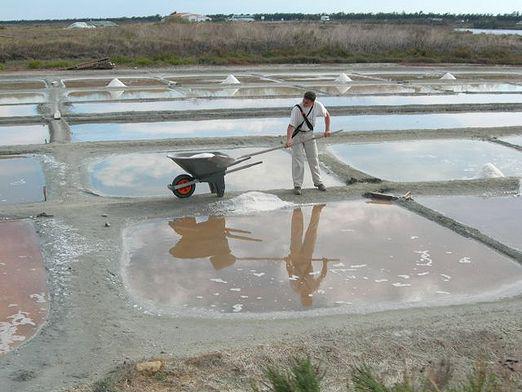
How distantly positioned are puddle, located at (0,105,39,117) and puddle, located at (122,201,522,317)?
764cm

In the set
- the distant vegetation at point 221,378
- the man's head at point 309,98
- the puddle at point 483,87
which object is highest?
the man's head at point 309,98

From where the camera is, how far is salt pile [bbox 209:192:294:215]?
6570 mm

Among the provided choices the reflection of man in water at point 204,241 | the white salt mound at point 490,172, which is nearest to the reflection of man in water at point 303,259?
the reflection of man in water at point 204,241

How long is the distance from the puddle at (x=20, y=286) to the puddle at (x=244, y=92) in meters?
10.4

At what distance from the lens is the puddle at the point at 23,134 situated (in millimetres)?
10180

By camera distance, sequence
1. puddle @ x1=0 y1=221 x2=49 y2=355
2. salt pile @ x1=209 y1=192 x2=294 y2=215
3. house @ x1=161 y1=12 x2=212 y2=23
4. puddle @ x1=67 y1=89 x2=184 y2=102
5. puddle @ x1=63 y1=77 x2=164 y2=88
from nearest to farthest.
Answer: puddle @ x1=0 y1=221 x2=49 y2=355
salt pile @ x1=209 y1=192 x2=294 y2=215
puddle @ x1=67 y1=89 x2=184 y2=102
puddle @ x1=63 y1=77 x2=164 y2=88
house @ x1=161 y1=12 x2=212 y2=23

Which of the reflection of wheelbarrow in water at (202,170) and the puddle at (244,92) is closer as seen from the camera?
the reflection of wheelbarrow in water at (202,170)

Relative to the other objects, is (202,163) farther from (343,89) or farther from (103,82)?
(103,82)

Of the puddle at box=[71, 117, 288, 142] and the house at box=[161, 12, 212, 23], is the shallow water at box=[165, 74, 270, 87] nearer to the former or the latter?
the puddle at box=[71, 117, 288, 142]

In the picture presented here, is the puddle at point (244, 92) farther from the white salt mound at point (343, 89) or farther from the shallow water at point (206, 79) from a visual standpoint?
the white salt mound at point (343, 89)

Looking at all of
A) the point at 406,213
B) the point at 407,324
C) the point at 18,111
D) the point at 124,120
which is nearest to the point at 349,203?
the point at 406,213

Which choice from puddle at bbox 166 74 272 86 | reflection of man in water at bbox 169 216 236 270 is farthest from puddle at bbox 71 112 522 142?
puddle at bbox 166 74 272 86

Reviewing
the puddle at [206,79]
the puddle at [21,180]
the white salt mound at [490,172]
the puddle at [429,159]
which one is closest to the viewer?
the puddle at [21,180]

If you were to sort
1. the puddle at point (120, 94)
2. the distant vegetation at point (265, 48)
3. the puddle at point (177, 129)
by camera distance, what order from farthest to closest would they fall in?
1. the distant vegetation at point (265, 48)
2. the puddle at point (120, 94)
3. the puddle at point (177, 129)
